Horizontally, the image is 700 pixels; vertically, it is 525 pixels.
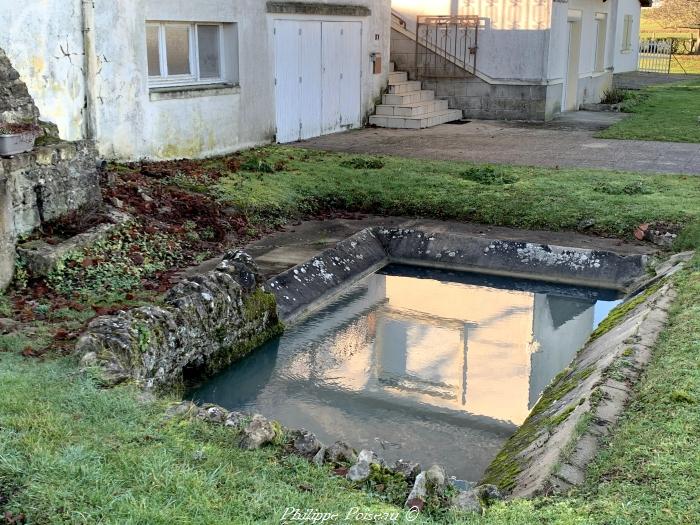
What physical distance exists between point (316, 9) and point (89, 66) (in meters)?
6.19

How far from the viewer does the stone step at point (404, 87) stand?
63.0 ft

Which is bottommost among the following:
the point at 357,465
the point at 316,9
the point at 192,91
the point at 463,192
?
the point at 357,465

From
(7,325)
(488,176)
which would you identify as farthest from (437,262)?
(7,325)

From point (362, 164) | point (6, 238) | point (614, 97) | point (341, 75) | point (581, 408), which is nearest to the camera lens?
point (581, 408)

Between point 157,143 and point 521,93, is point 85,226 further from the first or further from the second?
point 521,93

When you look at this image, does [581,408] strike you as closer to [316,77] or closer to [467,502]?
[467,502]

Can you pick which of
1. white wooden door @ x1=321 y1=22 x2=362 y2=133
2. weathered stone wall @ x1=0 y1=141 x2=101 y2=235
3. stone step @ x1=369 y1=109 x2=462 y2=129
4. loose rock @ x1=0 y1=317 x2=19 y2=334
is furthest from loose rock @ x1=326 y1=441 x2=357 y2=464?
stone step @ x1=369 y1=109 x2=462 y2=129

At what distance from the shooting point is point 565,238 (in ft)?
33.4

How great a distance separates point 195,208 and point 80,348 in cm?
439

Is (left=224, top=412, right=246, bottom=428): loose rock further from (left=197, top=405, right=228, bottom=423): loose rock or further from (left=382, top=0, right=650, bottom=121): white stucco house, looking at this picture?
(left=382, top=0, right=650, bottom=121): white stucco house

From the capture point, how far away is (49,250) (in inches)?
289

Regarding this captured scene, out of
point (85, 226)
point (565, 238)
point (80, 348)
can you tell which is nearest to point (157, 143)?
point (85, 226)

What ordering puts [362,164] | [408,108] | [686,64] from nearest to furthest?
[362,164] → [408,108] → [686,64]

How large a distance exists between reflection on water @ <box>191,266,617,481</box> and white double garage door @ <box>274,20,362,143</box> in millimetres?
6461
